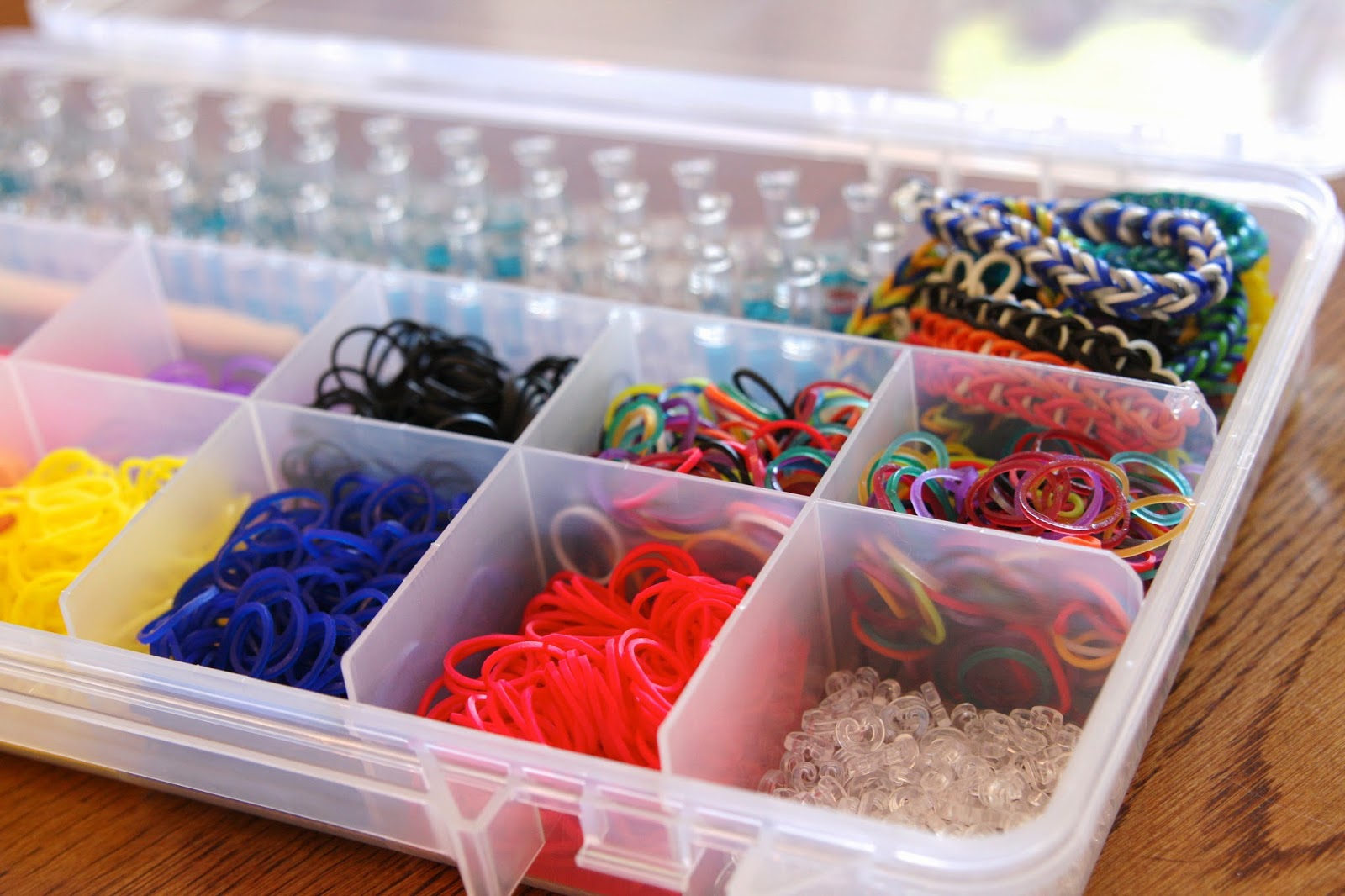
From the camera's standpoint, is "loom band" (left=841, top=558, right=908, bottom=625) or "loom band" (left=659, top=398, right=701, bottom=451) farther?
"loom band" (left=659, top=398, right=701, bottom=451)

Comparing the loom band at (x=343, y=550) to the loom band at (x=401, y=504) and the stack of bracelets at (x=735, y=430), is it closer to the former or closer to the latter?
the loom band at (x=401, y=504)

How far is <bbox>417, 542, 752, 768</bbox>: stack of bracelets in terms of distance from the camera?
3.61 ft

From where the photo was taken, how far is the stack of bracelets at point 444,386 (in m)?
1.41

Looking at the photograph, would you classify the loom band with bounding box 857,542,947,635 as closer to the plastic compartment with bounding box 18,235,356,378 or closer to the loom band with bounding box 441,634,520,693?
the loom band with bounding box 441,634,520,693

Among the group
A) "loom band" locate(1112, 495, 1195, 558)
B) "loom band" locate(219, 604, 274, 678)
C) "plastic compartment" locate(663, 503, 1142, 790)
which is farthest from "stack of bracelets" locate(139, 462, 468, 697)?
"loom band" locate(1112, 495, 1195, 558)

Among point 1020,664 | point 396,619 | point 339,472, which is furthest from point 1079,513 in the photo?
point 339,472

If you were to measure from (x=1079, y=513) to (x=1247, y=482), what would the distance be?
217mm

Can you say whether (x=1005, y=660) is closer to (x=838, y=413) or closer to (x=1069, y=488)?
(x=1069, y=488)

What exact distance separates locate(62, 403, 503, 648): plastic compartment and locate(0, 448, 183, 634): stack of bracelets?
0.25 feet

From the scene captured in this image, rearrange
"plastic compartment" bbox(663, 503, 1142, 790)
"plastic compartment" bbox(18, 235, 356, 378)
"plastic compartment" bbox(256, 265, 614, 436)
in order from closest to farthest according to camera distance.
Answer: "plastic compartment" bbox(663, 503, 1142, 790) → "plastic compartment" bbox(256, 265, 614, 436) → "plastic compartment" bbox(18, 235, 356, 378)

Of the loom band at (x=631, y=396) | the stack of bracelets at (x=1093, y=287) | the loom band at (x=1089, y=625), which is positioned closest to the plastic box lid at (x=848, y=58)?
the stack of bracelets at (x=1093, y=287)

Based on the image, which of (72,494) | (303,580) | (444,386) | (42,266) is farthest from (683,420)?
(42,266)

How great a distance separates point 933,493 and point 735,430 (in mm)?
219

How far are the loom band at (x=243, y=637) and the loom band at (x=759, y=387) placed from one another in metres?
0.49
